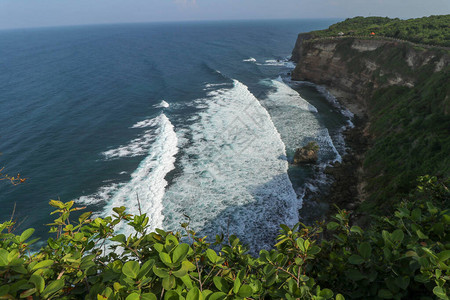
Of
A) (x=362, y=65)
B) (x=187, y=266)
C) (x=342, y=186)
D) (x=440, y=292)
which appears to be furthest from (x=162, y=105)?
(x=440, y=292)

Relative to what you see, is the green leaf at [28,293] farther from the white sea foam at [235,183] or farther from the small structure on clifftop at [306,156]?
the small structure on clifftop at [306,156]

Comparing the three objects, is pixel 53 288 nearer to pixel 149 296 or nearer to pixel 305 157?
pixel 149 296

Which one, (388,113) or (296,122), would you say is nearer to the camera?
(388,113)

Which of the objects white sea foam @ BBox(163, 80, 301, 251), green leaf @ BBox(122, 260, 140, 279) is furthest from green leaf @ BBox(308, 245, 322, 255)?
white sea foam @ BBox(163, 80, 301, 251)

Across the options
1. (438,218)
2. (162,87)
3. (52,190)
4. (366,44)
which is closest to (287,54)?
(366,44)

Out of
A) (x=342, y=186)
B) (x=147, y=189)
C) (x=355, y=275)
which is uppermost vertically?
(x=355, y=275)
